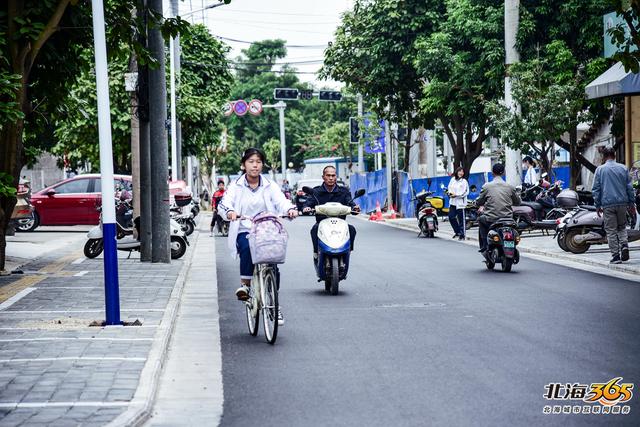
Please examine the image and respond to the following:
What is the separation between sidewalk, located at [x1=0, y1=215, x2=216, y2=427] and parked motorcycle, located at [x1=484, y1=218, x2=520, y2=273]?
16.9 feet

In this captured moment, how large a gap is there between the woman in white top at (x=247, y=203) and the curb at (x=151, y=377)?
3.19 ft

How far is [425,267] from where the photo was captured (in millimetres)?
19172

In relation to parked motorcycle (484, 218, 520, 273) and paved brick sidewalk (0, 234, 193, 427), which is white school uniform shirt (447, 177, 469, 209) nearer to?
parked motorcycle (484, 218, 520, 273)

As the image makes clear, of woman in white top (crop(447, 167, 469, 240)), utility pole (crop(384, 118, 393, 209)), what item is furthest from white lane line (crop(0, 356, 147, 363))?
utility pole (crop(384, 118, 393, 209))

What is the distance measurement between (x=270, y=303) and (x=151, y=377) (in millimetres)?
2252

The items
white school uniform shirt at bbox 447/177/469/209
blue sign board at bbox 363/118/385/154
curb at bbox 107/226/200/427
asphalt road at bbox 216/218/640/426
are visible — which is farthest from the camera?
blue sign board at bbox 363/118/385/154

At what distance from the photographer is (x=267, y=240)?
10.3 m

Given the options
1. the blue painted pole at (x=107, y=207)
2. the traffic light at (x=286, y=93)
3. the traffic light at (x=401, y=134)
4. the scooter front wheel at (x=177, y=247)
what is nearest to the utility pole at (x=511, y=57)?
the scooter front wheel at (x=177, y=247)

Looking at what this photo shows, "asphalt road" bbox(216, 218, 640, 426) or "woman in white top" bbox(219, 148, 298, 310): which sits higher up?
"woman in white top" bbox(219, 148, 298, 310)

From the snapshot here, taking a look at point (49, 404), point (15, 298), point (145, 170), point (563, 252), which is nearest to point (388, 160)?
point (563, 252)

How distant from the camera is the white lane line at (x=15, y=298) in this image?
13.2 metres

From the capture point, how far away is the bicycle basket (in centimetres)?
1030

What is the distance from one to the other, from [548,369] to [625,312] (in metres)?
4.03

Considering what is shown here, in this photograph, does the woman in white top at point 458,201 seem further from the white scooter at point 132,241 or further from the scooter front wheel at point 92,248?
the scooter front wheel at point 92,248
